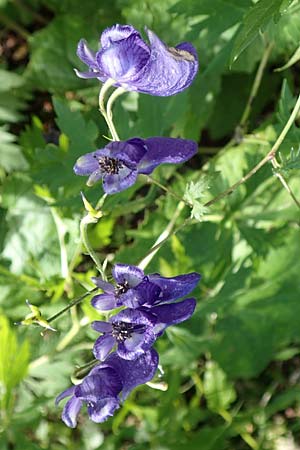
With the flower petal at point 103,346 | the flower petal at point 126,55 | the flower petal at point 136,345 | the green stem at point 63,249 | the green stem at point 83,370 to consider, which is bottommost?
the green stem at point 63,249

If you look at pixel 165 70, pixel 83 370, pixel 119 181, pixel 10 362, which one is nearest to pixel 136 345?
pixel 83 370

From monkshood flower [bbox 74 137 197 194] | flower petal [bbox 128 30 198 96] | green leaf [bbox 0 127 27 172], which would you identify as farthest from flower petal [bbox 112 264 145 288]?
green leaf [bbox 0 127 27 172]

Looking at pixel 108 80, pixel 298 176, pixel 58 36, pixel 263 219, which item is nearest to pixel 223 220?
pixel 263 219

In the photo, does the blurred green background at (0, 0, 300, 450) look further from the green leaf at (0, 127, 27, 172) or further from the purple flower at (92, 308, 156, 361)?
the purple flower at (92, 308, 156, 361)

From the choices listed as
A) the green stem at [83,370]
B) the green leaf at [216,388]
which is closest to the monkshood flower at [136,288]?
the green stem at [83,370]

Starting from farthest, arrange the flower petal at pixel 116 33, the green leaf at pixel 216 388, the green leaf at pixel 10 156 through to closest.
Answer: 1. the green leaf at pixel 216 388
2. the green leaf at pixel 10 156
3. the flower petal at pixel 116 33

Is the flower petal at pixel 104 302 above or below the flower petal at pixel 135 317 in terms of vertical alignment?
below

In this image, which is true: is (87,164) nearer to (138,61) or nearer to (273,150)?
(138,61)

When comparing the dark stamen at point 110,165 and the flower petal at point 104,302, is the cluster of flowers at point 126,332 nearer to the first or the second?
the flower petal at point 104,302
